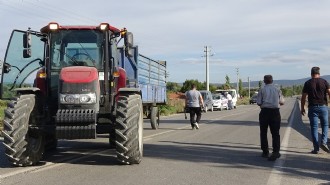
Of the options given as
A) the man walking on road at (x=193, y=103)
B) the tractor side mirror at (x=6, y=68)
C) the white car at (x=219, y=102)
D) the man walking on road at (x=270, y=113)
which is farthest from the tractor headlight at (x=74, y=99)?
the white car at (x=219, y=102)

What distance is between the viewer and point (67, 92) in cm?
895

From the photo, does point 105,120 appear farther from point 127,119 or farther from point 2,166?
point 2,166

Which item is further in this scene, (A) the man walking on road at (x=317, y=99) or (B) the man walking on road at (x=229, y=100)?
(B) the man walking on road at (x=229, y=100)

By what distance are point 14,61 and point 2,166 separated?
2.16 meters

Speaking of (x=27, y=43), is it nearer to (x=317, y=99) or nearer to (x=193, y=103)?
(x=317, y=99)

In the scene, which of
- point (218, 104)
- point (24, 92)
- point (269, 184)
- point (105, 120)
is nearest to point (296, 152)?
point (269, 184)

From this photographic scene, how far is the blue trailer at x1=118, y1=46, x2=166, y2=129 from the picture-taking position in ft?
47.9

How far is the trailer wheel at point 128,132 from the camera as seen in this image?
8734 millimetres

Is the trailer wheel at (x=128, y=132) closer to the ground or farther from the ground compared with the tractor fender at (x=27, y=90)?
closer to the ground

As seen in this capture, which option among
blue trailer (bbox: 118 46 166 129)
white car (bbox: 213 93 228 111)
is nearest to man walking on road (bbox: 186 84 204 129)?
blue trailer (bbox: 118 46 166 129)

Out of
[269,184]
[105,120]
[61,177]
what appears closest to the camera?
[269,184]

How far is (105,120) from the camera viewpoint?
932cm

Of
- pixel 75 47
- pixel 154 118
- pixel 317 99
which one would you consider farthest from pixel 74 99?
pixel 154 118

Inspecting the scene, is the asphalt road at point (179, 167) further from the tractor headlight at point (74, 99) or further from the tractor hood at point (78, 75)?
the tractor hood at point (78, 75)
